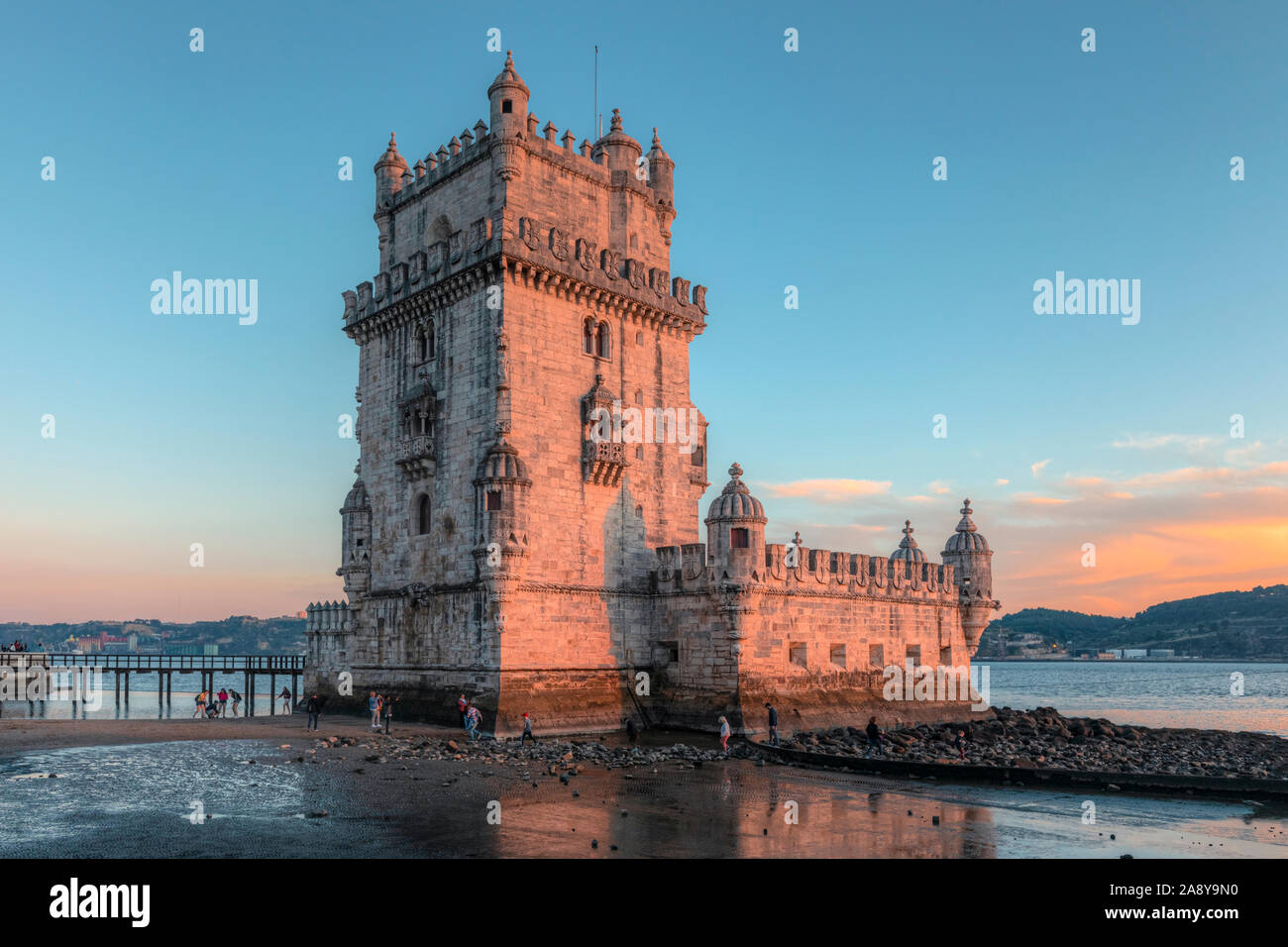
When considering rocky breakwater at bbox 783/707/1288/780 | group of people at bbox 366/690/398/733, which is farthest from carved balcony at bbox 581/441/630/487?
rocky breakwater at bbox 783/707/1288/780

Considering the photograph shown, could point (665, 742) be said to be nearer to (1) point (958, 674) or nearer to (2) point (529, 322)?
(2) point (529, 322)

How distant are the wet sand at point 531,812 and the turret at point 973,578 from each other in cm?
2319

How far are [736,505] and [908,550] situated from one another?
17860mm

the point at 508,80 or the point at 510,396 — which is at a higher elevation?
the point at 508,80

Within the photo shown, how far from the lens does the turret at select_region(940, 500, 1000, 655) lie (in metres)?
48.3

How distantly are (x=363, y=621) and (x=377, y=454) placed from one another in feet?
21.5

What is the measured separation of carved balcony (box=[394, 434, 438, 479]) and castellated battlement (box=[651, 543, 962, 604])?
30.9 feet

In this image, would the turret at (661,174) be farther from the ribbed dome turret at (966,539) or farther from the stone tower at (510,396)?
the ribbed dome turret at (966,539)

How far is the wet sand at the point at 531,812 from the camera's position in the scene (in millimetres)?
16812

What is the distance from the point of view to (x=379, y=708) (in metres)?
35.4
